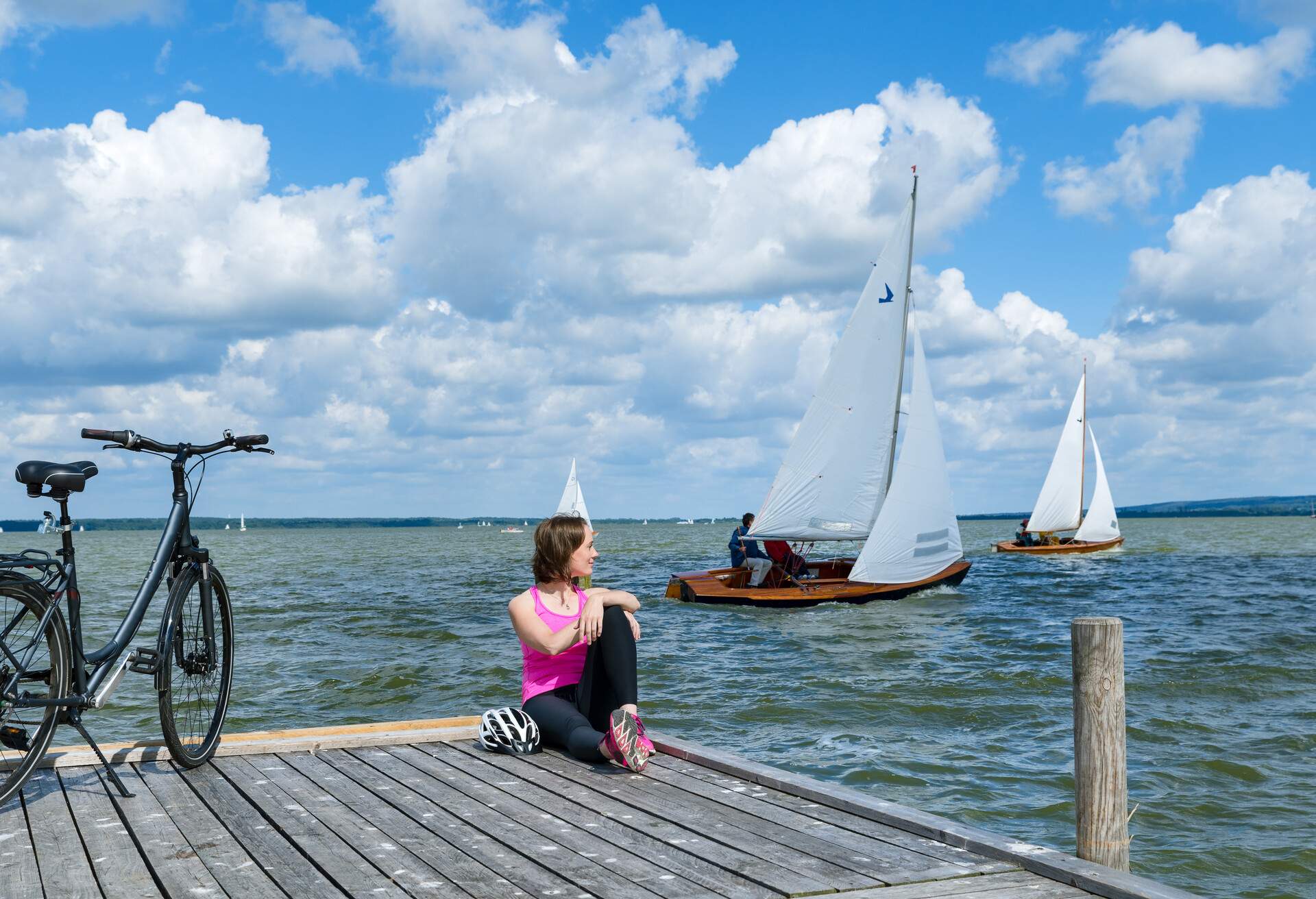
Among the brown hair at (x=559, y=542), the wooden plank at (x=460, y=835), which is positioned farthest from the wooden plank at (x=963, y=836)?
the wooden plank at (x=460, y=835)

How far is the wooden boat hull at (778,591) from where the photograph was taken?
24.0m

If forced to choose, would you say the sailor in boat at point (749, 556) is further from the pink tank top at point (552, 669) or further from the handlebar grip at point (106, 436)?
the handlebar grip at point (106, 436)

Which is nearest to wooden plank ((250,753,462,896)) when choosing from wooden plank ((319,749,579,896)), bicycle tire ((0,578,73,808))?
wooden plank ((319,749,579,896))

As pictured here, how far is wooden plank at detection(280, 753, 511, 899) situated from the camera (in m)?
3.84

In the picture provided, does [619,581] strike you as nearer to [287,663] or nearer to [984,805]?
[287,663]

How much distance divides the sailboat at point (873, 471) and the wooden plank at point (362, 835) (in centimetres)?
1986

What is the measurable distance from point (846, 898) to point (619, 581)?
1352 inches

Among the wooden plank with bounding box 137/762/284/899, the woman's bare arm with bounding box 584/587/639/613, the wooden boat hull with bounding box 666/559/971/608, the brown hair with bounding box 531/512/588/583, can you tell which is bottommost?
the wooden boat hull with bounding box 666/559/971/608

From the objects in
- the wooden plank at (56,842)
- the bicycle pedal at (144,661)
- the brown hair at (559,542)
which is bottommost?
the wooden plank at (56,842)

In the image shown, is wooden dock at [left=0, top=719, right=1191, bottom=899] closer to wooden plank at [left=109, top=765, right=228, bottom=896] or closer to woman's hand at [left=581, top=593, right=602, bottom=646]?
wooden plank at [left=109, top=765, right=228, bottom=896]

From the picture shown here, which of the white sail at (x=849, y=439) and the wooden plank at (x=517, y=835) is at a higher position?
the white sail at (x=849, y=439)

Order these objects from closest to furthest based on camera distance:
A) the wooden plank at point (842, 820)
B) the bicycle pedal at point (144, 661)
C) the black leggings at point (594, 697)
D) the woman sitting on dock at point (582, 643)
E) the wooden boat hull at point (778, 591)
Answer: the wooden plank at point (842, 820) < the bicycle pedal at point (144, 661) < the woman sitting on dock at point (582, 643) < the black leggings at point (594, 697) < the wooden boat hull at point (778, 591)

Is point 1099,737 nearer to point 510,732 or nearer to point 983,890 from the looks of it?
point 983,890

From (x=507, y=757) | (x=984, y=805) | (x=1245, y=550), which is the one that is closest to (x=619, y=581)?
(x=984, y=805)
